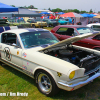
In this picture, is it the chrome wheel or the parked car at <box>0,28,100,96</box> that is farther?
the chrome wheel

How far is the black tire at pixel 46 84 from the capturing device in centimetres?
266

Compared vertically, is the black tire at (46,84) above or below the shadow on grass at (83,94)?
above

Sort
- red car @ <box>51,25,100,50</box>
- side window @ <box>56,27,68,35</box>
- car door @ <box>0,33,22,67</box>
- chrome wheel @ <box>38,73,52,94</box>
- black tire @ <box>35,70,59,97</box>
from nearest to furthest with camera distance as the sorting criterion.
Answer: black tire @ <box>35,70,59,97</box>, chrome wheel @ <box>38,73,52,94</box>, car door @ <box>0,33,22,67</box>, red car @ <box>51,25,100,50</box>, side window @ <box>56,27,68,35</box>

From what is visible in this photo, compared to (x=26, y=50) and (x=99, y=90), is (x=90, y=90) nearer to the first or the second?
(x=99, y=90)

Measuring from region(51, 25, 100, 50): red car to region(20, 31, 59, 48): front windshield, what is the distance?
2.11 m

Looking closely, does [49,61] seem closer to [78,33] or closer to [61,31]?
[78,33]

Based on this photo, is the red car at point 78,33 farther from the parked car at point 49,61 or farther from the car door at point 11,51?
the car door at point 11,51

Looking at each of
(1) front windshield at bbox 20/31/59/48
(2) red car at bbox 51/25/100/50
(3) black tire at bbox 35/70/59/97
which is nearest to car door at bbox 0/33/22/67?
(1) front windshield at bbox 20/31/59/48

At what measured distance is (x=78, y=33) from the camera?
6016 millimetres

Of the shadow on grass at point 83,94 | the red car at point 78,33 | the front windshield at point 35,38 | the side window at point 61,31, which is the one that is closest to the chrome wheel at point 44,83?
the shadow on grass at point 83,94

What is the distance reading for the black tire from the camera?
2.66 metres

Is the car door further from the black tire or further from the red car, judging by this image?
the red car

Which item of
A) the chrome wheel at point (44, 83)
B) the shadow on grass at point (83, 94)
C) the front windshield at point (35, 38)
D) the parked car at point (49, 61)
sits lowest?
the shadow on grass at point (83, 94)

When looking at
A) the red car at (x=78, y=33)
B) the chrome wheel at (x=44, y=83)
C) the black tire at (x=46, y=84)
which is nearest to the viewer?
the black tire at (x=46, y=84)
